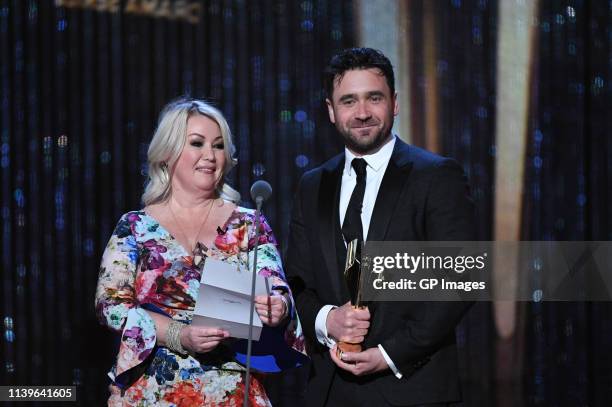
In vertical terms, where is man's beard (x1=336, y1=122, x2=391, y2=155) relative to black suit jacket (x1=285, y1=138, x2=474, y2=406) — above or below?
above

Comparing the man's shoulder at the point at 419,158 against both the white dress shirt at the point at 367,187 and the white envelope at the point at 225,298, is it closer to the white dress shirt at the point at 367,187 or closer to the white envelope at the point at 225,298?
the white dress shirt at the point at 367,187

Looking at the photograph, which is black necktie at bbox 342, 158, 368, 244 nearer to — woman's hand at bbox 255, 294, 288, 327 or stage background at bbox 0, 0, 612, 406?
woman's hand at bbox 255, 294, 288, 327

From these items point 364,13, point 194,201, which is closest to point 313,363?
point 194,201

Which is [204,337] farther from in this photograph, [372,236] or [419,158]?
[419,158]

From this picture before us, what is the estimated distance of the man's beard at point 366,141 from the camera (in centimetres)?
212

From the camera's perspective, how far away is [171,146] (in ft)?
7.48

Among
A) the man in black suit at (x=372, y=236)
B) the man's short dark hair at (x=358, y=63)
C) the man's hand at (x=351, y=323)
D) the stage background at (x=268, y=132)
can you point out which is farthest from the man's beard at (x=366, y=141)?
the stage background at (x=268, y=132)

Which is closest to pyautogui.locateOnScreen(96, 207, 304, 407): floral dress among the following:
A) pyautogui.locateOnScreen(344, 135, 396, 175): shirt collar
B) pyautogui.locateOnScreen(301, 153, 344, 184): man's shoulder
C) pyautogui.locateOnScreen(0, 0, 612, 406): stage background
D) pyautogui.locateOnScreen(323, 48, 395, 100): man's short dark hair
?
pyautogui.locateOnScreen(301, 153, 344, 184): man's shoulder

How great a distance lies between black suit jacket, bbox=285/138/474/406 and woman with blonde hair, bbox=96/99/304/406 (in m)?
0.12

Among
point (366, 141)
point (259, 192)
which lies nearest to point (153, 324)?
point (259, 192)

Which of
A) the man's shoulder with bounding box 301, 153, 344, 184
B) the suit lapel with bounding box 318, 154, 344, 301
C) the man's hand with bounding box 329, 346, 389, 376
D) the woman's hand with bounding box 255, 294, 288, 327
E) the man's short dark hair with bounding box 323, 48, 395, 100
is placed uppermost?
the man's short dark hair with bounding box 323, 48, 395, 100

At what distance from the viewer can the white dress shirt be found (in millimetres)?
2066

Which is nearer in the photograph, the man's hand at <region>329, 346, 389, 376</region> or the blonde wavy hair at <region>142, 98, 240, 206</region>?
the man's hand at <region>329, 346, 389, 376</region>

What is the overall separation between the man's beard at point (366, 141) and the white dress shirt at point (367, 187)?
0.7 inches
